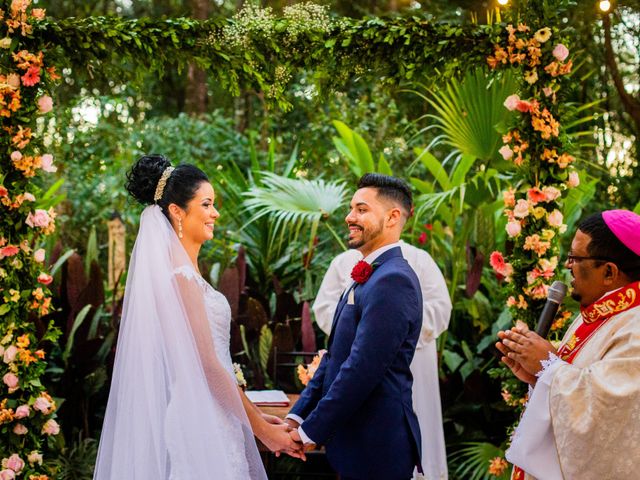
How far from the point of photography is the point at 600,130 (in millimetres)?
8945

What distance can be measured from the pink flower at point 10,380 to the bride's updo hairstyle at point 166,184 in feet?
5.35

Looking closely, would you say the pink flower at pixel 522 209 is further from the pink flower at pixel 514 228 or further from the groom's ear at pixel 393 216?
the groom's ear at pixel 393 216

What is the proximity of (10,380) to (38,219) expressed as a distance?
96cm

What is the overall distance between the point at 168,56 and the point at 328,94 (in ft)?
3.42

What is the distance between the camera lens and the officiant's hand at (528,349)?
2.71 meters

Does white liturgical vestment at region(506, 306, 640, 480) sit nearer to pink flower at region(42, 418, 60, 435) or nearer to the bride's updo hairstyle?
the bride's updo hairstyle

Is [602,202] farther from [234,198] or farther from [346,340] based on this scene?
[346,340]

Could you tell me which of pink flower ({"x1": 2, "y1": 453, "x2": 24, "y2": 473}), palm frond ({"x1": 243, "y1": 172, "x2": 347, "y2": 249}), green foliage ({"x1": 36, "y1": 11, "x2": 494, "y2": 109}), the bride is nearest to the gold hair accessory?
the bride

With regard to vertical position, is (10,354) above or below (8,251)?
below

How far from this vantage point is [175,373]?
2.96 m

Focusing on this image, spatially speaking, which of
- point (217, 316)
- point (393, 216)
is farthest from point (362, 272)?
point (217, 316)

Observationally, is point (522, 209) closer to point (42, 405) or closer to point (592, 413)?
point (592, 413)

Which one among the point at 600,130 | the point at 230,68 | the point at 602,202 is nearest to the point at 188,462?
the point at 230,68

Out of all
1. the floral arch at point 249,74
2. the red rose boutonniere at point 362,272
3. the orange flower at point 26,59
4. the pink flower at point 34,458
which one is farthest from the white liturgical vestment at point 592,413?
the orange flower at point 26,59
